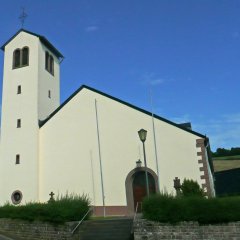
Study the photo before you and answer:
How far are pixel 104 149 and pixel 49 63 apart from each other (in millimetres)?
11094

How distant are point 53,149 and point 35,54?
28.5 feet

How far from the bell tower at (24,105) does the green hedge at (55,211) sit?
26.3ft

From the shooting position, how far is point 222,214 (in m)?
14.7

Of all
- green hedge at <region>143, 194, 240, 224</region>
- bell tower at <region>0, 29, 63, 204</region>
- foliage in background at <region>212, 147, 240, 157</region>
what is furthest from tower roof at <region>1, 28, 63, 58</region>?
foliage in background at <region>212, 147, 240, 157</region>

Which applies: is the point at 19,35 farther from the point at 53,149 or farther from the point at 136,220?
the point at 136,220

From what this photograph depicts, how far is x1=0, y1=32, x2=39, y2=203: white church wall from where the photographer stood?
87.2 ft

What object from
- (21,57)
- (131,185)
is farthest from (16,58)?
(131,185)

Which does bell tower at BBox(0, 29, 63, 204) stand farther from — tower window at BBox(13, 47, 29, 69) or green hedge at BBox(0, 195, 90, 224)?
green hedge at BBox(0, 195, 90, 224)

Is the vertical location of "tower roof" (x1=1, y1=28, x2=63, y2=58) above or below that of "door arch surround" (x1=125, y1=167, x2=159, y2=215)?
above

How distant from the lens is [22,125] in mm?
28172

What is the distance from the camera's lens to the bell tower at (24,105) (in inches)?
1047

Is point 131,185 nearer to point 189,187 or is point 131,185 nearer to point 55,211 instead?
point 189,187

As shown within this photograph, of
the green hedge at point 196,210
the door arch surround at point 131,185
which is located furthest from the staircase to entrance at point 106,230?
the door arch surround at point 131,185

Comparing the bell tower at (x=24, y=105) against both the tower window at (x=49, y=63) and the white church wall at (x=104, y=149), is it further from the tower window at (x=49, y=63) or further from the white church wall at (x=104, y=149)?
the white church wall at (x=104, y=149)
